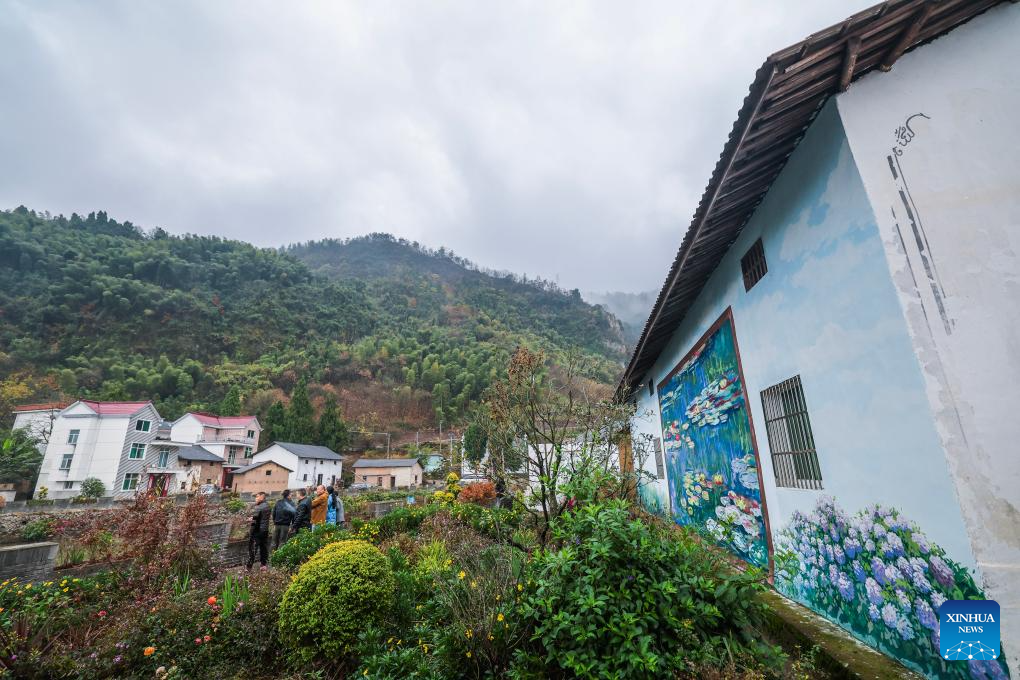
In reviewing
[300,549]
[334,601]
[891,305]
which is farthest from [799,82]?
[300,549]

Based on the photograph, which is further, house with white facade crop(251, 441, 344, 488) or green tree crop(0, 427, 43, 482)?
house with white facade crop(251, 441, 344, 488)

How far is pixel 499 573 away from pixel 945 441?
3.28 m

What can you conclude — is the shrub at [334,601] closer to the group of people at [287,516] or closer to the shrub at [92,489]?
the group of people at [287,516]

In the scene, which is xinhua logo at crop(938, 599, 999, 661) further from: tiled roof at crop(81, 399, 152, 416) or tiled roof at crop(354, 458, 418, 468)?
tiled roof at crop(354, 458, 418, 468)

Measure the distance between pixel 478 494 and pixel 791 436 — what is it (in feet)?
37.0

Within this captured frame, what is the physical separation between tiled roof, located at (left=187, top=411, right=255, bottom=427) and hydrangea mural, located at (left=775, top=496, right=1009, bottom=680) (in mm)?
45803

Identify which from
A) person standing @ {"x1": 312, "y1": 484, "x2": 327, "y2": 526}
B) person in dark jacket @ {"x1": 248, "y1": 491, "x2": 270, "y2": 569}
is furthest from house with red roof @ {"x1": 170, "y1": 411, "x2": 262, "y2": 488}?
person in dark jacket @ {"x1": 248, "y1": 491, "x2": 270, "y2": 569}

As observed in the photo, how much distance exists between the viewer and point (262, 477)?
105ft

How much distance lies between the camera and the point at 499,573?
361 cm

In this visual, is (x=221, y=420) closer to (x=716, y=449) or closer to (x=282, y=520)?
(x=282, y=520)

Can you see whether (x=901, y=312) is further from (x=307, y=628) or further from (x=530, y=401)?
(x=307, y=628)

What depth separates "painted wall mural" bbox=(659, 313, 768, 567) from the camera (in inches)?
209

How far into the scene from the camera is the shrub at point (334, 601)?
3.62m

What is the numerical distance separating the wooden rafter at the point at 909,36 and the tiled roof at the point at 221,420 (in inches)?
1847
